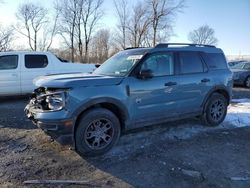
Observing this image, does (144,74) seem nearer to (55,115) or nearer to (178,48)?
(178,48)

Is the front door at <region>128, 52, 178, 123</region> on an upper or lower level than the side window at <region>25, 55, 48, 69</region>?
lower

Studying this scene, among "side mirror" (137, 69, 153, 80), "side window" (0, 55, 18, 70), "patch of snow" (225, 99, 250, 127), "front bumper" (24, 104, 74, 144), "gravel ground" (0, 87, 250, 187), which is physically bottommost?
"gravel ground" (0, 87, 250, 187)

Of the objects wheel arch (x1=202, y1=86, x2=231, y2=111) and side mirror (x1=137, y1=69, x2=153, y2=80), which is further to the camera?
wheel arch (x1=202, y1=86, x2=231, y2=111)

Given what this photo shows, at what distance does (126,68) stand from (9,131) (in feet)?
10.2

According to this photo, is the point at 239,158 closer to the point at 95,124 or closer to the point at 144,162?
the point at 144,162

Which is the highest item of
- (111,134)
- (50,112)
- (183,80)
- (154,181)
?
(183,80)

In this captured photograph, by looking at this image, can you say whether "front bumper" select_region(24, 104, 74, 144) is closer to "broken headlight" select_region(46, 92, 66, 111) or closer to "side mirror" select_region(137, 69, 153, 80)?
"broken headlight" select_region(46, 92, 66, 111)

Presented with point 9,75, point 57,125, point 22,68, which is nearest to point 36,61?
point 22,68

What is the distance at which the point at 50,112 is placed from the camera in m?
4.75

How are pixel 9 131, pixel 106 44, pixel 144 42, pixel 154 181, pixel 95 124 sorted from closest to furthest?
1. pixel 154 181
2. pixel 95 124
3. pixel 9 131
4. pixel 144 42
5. pixel 106 44

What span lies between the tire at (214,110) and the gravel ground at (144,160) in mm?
307

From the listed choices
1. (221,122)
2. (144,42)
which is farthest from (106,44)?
(221,122)

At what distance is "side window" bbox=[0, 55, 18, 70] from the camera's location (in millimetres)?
10188

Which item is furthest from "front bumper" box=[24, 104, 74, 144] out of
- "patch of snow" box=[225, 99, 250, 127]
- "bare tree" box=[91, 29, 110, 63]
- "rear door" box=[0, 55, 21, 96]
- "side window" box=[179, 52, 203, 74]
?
"bare tree" box=[91, 29, 110, 63]
